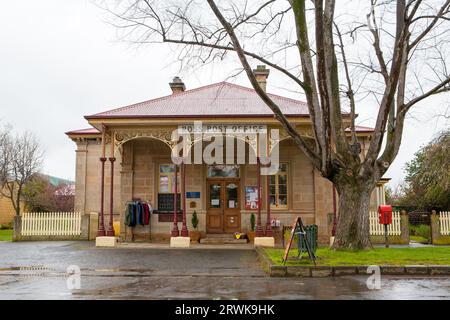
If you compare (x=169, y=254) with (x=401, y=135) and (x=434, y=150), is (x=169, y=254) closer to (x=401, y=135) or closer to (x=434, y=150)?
(x=401, y=135)

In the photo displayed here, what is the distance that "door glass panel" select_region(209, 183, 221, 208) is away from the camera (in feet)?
61.1

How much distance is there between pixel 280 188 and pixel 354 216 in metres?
7.13

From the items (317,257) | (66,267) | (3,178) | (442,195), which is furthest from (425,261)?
(3,178)

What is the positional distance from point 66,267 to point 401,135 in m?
8.94

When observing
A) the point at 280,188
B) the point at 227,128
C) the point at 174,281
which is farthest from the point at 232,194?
the point at 174,281

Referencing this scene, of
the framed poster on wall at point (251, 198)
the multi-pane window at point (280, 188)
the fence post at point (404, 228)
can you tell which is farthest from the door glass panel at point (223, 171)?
the fence post at point (404, 228)

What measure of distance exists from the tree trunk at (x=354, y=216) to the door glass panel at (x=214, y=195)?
7.62m

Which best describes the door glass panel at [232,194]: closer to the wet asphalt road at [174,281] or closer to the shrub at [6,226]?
the wet asphalt road at [174,281]

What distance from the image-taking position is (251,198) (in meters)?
18.3

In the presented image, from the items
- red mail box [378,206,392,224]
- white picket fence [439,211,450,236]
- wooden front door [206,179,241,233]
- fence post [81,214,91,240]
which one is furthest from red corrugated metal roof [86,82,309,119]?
white picket fence [439,211,450,236]

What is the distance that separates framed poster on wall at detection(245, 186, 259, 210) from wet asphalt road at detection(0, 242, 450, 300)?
523 cm

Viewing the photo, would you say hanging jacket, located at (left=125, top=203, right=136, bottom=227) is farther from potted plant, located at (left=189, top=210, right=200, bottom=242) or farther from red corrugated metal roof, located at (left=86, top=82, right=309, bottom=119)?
red corrugated metal roof, located at (left=86, top=82, right=309, bottom=119)

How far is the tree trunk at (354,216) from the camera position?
37.9 ft

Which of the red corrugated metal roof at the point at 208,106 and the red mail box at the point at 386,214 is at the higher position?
the red corrugated metal roof at the point at 208,106
